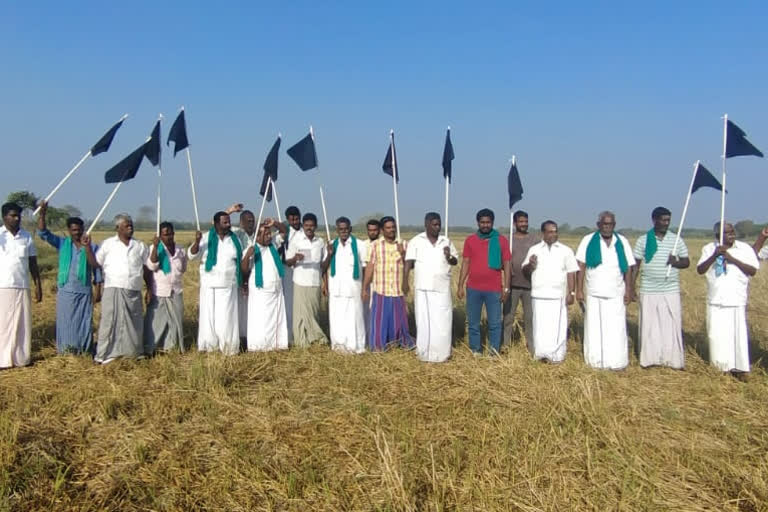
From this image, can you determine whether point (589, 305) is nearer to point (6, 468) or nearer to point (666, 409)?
point (666, 409)

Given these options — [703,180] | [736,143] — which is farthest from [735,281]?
[736,143]

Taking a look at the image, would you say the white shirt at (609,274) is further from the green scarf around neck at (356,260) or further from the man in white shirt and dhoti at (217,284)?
the man in white shirt and dhoti at (217,284)

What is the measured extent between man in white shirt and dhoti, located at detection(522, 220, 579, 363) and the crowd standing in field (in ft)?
0.06

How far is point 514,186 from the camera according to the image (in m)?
8.39

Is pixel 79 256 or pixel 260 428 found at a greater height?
pixel 79 256

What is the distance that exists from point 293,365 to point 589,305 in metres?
3.93

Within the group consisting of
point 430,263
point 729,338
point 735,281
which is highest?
point 430,263

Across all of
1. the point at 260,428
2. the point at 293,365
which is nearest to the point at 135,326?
the point at 293,365

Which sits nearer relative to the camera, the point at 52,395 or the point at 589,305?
the point at 52,395

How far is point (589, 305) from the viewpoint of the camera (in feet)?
24.1

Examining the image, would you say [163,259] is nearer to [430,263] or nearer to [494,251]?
[430,263]

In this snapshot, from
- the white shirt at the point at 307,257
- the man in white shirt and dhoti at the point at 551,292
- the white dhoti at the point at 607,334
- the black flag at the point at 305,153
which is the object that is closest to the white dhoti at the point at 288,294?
the white shirt at the point at 307,257

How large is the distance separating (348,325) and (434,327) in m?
1.27

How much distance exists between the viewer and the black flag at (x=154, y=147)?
25.6ft
